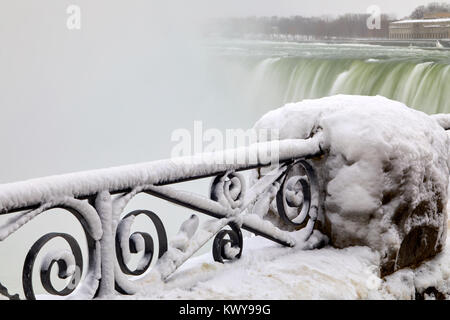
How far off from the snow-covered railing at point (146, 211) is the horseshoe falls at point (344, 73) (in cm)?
1046

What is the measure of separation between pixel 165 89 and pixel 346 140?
3214 centimetres

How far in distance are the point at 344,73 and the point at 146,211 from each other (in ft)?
46.1

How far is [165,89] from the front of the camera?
1363 inches

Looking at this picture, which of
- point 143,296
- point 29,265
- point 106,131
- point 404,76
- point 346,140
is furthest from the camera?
point 106,131

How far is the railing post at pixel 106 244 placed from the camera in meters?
2.18

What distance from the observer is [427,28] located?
15.8m

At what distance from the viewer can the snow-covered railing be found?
Answer: 2025mm

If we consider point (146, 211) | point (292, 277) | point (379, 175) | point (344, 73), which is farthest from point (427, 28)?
point (146, 211)

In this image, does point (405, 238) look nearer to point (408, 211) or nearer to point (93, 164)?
point (408, 211)

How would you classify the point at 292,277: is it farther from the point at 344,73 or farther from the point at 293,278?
the point at 344,73

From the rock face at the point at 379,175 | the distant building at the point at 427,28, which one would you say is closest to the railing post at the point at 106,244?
the rock face at the point at 379,175

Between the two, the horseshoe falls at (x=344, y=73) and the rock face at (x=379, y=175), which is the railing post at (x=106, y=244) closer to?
the rock face at (x=379, y=175)

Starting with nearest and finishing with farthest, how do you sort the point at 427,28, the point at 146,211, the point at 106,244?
1. the point at 106,244
2. the point at 146,211
3. the point at 427,28
